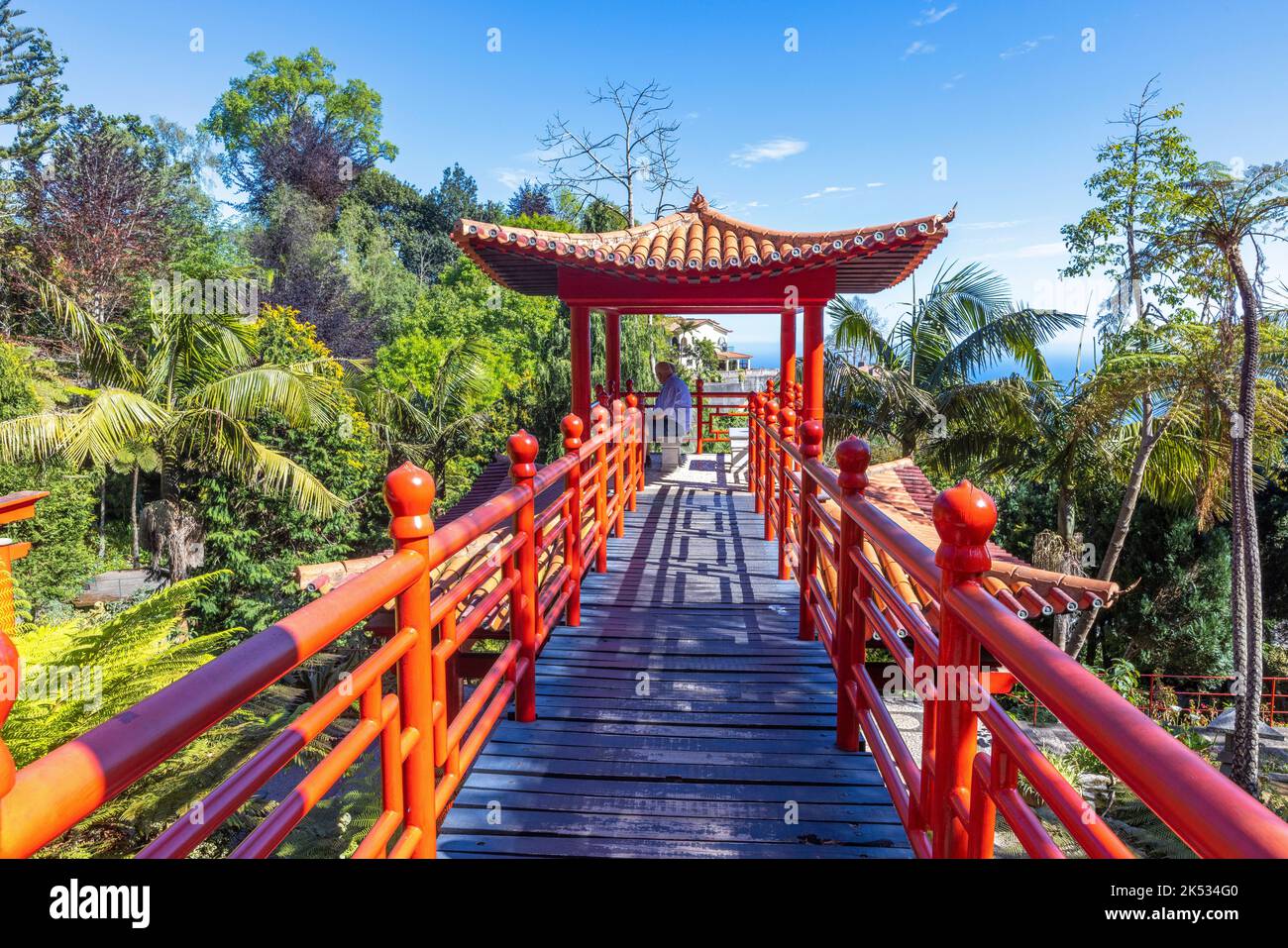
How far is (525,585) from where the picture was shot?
3.85 metres

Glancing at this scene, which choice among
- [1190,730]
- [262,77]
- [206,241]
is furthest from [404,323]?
[1190,730]

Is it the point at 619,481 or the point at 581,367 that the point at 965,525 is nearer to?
the point at 619,481

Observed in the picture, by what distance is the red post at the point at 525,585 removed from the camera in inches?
149

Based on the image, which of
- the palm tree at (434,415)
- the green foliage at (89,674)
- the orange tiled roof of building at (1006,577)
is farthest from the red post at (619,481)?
the palm tree at (434,415)

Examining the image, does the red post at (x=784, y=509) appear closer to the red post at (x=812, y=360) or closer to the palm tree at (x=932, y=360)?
the red post at (x=812, y=360)

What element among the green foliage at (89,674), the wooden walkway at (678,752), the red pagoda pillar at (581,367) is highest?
the red pagoda pillar at (581,367)

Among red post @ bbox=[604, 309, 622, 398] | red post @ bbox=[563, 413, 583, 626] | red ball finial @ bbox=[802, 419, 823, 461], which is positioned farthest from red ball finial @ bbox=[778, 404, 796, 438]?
red post @ bbox=[604, 309, 622, 398]

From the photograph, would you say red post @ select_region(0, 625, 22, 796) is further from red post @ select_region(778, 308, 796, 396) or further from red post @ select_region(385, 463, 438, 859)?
red post @ select_region(778, 308, 796, 396)

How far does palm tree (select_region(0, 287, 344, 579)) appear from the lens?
12688 mm

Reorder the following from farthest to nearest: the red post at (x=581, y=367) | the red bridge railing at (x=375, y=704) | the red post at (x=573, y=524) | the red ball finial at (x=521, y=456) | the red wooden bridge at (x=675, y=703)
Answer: the red post at (x=581, y=367) → the red post at (x=573, y=524) → the red ball finial at (x=521, y=456) → the red wooden bridge at (x=675, y=703) → the red bridge railing at (x=375, y=704)

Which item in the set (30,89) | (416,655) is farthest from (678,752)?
(30,89)

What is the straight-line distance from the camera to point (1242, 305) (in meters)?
10.9

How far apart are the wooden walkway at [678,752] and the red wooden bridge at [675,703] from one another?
13mm
